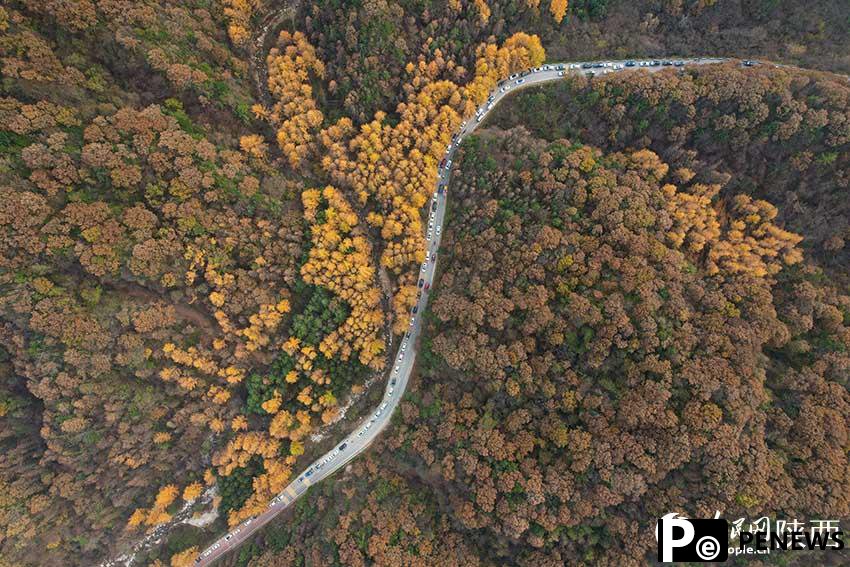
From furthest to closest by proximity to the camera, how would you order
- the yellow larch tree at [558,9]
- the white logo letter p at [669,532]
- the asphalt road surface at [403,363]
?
1. the asphalt road surface at [403,363]
2. the yellow larch tree at [558,9]
3. the white logo letter p at [669,532]

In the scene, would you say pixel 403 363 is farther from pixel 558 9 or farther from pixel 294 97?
pixel 558 9

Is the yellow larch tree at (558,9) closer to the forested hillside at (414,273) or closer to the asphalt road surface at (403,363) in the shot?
the forested hillside at (414,273)

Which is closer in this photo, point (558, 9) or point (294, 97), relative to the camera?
point (294, 97)

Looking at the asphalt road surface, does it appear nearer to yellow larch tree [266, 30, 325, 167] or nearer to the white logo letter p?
yellow larch tree [266, 30, 325, 167]

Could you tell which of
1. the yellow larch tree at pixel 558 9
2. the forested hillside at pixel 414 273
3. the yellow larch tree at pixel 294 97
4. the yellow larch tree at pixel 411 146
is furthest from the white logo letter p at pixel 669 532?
the yellow larch tree at pixel 558 9

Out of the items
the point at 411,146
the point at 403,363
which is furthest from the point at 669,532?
the point at 411,146

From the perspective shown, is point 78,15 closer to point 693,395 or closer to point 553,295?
point 553,295
